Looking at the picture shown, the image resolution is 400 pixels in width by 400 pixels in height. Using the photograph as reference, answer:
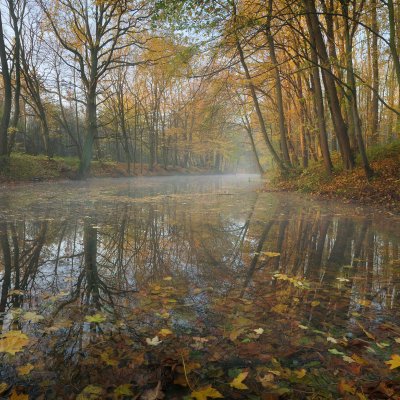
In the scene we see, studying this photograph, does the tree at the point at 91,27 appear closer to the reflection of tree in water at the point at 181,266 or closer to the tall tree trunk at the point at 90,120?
the tall tree trunk at the point at 90,120

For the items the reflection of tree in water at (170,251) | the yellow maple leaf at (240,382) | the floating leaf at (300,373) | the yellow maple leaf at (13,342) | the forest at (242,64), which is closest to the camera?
the yellow maple leaf at (240,382)

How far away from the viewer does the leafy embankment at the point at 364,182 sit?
9102 mm

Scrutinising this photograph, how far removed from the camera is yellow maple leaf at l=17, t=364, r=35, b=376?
71.8 inches

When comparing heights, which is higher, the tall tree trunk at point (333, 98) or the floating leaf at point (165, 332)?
the tall tree trunk at point (333, 98)

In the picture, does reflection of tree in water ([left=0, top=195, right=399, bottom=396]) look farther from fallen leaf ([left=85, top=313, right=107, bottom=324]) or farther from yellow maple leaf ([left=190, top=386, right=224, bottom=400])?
yellow maple leaf ([left=190, top=386, right=224, bottom=400])

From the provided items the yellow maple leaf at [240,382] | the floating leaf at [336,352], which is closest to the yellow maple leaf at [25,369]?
the yellow maple leaf at [240,382]

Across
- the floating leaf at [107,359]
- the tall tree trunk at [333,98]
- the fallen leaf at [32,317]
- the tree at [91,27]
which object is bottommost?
the floating leaf at [107,359]

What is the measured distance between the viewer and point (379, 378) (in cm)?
188

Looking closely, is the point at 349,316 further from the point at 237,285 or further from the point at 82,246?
the point at 82,246

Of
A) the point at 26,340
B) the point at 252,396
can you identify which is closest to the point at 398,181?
the point at 252,396

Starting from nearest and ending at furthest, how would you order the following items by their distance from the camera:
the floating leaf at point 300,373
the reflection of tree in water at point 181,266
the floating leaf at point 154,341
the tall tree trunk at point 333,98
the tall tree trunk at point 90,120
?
the floating leaf at point 300,373 → the floating leaf at point 154,341 → the reflection of tree in water at point 181,266 → the tall tree trunk at point 333,98 → the tall tree trunk at point 90,120

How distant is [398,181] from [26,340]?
33.7ft

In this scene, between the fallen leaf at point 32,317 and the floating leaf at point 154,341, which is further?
the fallen leaf at point 32,317

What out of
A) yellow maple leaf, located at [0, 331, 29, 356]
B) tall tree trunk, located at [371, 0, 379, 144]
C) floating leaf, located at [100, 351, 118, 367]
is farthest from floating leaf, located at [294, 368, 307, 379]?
tall tree trunk, located at [371, 0, 379, 144]
